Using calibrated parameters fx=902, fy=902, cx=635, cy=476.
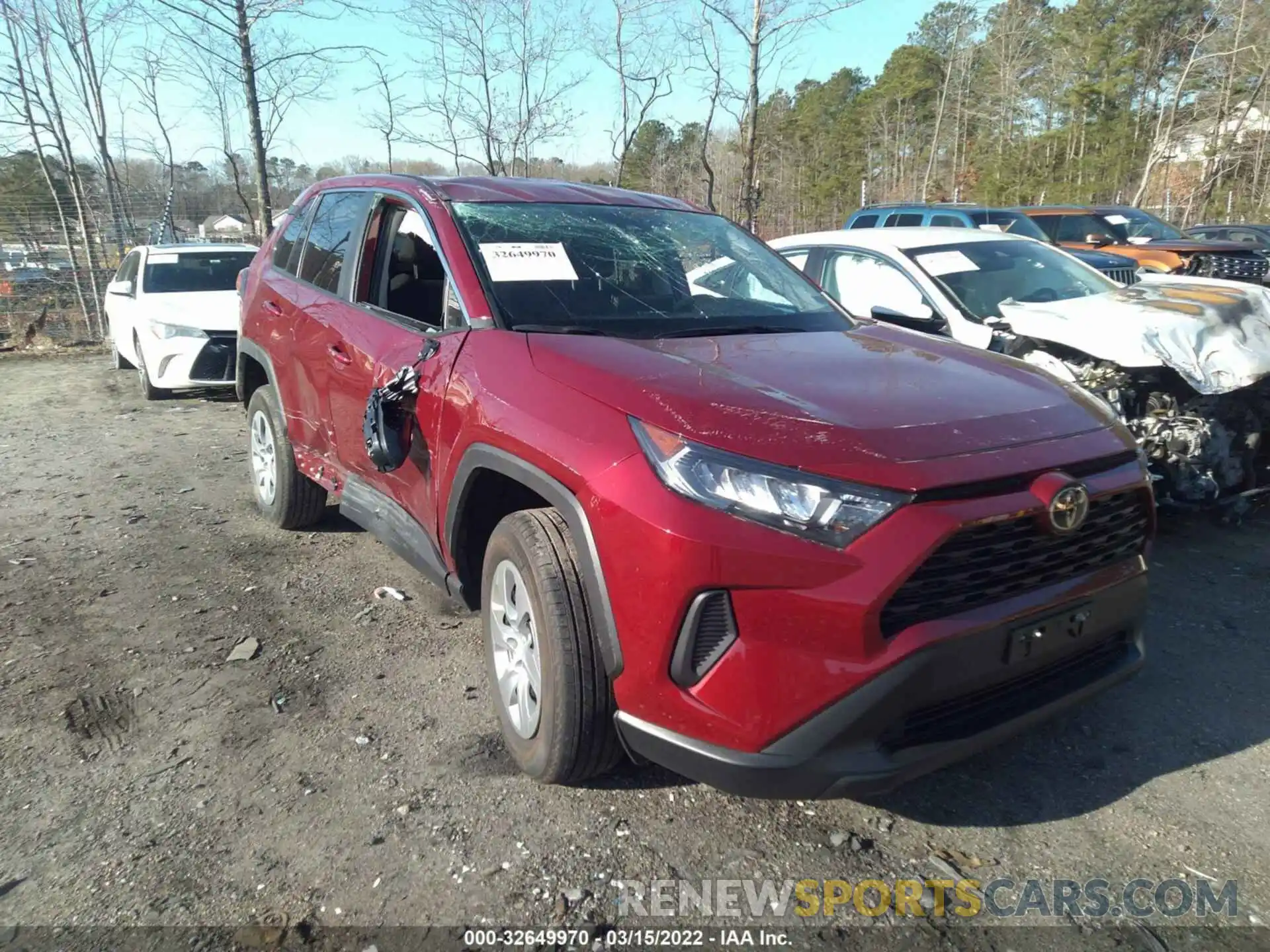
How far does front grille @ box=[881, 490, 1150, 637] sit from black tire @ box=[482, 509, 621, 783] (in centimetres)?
80

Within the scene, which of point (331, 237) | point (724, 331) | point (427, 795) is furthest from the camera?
point (331, 237)

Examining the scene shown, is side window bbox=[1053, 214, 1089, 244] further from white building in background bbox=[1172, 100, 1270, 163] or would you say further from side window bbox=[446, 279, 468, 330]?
white building in background bbox=[1172, 100, 1270, 163]

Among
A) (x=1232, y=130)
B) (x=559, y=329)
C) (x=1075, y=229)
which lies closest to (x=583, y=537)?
(x=559, y=329)

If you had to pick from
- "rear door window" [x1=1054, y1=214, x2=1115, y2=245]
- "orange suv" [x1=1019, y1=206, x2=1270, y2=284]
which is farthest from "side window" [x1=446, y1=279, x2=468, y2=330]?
"rear door window" [x1=1054, y1=214, x2=1115, y2=245]

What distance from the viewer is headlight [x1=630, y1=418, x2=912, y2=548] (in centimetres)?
211

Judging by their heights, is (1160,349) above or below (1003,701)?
above

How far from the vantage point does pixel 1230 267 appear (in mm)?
11805

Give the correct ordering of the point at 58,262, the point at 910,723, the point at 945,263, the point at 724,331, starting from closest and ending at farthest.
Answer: the point at 910,723
the point at 724,331
the point at 945,263
the point at 58,262

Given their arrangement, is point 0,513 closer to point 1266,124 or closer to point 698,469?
point 698,469

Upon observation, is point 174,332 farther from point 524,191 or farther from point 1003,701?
point 1003,701

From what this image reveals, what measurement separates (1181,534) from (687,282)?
332 cm

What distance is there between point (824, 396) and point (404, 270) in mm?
2118

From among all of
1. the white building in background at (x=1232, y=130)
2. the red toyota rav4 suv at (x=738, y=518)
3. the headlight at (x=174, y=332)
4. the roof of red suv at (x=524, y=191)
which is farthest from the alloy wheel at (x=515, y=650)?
the white building in background at (x=1232, y=130)

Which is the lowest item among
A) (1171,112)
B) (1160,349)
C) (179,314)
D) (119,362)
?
(119,362)
